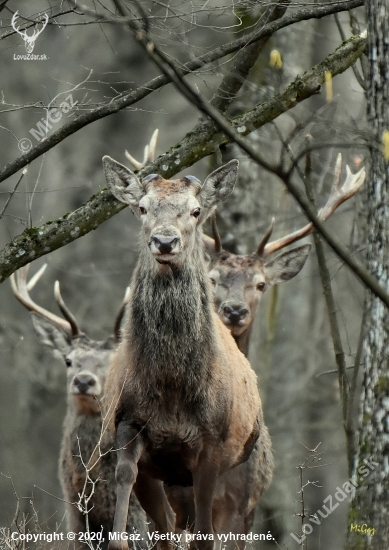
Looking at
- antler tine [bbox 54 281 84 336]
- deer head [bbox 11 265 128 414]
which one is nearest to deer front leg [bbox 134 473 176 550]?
deer head [bbox 11 265 128 414]

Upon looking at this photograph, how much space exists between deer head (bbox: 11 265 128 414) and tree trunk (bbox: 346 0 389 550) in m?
3.05

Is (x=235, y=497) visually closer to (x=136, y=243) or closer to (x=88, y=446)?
A: (x=88, y=446)

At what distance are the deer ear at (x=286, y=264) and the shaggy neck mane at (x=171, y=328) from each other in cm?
334

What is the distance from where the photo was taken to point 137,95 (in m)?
8.17

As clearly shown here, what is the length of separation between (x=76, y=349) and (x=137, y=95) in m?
3.19

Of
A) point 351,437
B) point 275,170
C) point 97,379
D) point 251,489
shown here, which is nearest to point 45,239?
point 97,379

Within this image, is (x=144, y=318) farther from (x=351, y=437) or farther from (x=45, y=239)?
(x=351, y=437)

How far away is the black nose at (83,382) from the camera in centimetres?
951

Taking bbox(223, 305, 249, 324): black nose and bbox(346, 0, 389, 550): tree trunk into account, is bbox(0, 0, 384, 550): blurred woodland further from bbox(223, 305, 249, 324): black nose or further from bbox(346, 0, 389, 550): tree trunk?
bbox(346, 0, 389, 550): tree trunk

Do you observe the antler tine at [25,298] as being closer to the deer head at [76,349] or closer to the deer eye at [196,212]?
the deer head at [76,349]

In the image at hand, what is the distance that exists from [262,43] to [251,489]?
3959 millimetres

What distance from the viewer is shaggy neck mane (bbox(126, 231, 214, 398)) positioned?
678 centimetres

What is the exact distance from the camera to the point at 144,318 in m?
6.96

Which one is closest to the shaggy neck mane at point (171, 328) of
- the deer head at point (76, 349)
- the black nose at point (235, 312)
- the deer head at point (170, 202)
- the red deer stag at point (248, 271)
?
the deer head at point (170, 202)
